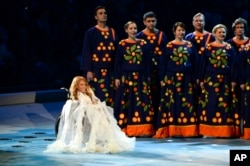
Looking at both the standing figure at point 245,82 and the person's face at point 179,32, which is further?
the person's face at point 179,32

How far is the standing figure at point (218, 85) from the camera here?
34.8 feet

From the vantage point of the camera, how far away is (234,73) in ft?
34.8

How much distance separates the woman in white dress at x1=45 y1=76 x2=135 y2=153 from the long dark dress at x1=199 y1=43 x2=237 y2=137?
4.60 ft

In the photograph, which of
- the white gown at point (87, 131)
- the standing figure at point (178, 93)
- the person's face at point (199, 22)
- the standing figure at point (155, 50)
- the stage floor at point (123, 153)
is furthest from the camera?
the standing figure at point (155, 50)

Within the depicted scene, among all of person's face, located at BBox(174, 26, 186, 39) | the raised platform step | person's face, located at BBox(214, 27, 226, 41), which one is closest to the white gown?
person's face, located at BBox(174, 26, 186, 39)

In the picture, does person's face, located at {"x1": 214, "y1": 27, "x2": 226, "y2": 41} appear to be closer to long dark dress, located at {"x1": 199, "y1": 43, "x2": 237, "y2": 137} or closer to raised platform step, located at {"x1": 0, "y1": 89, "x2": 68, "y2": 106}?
long dark dress, located at {"x1": 199, "y1": 43, "x2": 237, "y2": 137}

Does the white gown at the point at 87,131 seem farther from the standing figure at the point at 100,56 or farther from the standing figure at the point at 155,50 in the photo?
the standing figure at the point at 155,50

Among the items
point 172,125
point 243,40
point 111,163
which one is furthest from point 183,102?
point 111,163

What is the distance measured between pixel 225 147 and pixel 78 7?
6.26 meters

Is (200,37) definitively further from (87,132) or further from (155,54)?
(87,132)

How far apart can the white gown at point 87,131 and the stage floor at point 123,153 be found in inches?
5.9

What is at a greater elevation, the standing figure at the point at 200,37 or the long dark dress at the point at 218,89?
the standing figure at the point at 200,37

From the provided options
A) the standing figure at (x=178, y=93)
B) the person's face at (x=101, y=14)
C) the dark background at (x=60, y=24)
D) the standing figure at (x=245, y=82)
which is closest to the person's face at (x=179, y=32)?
the standing figure at (x=178, y=93)

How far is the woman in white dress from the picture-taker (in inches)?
374
